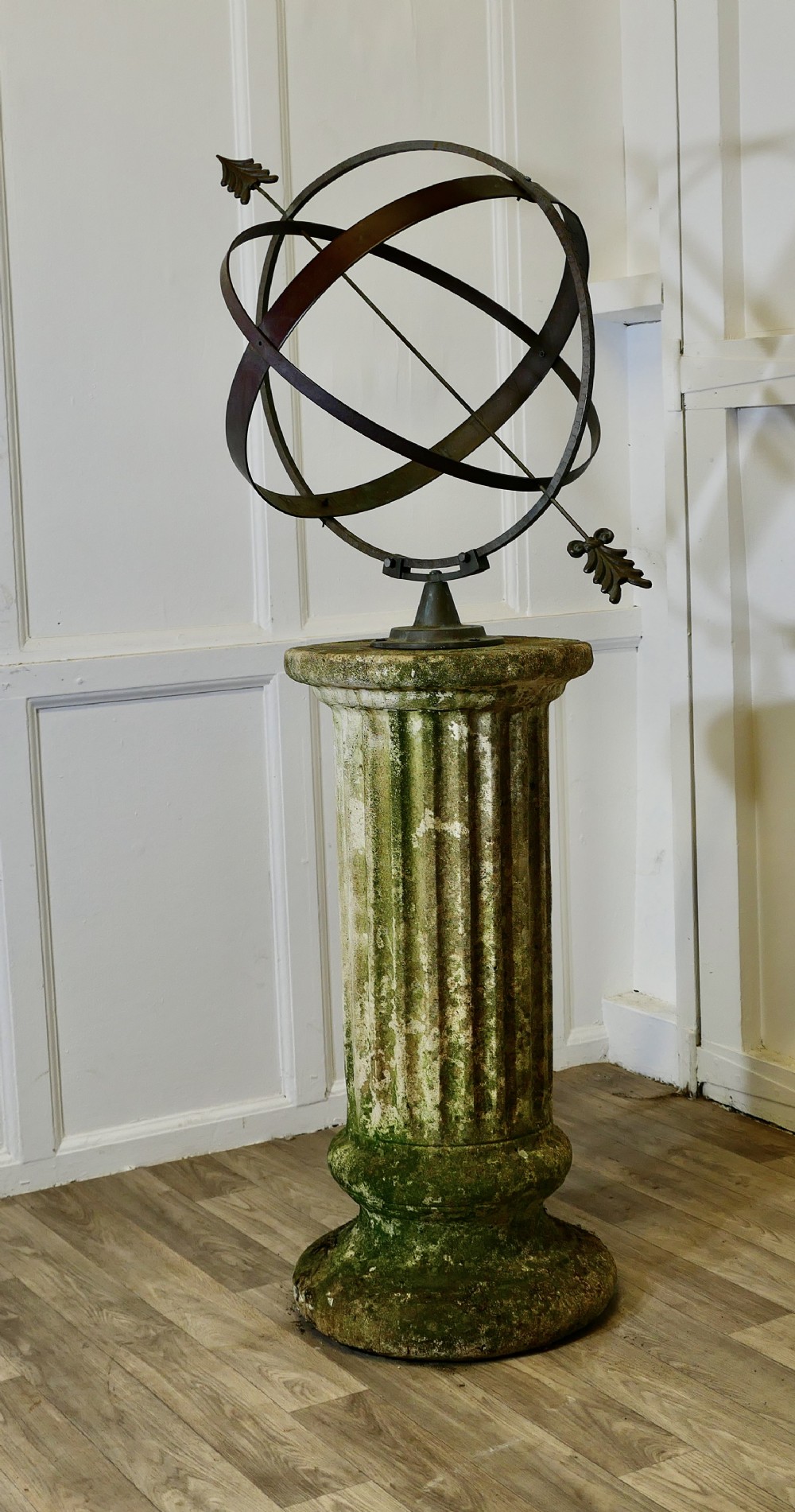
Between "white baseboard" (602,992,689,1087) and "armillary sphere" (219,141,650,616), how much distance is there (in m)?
1.45

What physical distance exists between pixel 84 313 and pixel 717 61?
4.46 feet

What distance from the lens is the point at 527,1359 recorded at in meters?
2.35

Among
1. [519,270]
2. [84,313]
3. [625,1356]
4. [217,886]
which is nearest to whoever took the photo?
[625,1356]

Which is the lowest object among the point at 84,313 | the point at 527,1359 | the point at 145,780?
the point at 527,1359

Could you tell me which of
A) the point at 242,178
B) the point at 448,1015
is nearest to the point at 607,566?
the point at 448,1015

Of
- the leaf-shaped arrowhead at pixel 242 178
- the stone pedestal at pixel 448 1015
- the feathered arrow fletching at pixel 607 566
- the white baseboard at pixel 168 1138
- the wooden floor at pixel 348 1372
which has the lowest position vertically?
the wooden floor at pixel 348 1372

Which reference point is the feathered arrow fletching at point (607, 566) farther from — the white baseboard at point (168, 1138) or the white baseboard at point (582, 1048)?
the white baseboard at point (582, 1048)

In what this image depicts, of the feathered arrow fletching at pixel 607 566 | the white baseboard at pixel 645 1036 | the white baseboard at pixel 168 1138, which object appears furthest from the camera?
the white baseboard at pixel 645 1036

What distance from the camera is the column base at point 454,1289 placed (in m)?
2.34

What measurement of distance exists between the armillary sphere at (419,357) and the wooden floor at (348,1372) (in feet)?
3.74

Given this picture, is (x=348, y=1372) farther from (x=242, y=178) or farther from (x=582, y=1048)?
(x=242, y=178)

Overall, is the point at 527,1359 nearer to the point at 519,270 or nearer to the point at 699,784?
the point at 699,784

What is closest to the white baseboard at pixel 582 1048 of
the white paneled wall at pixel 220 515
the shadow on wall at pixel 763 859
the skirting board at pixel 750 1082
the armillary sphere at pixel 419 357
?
the white paneled wall at pixel 220 515

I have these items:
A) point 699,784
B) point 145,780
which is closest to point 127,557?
point 145,780
